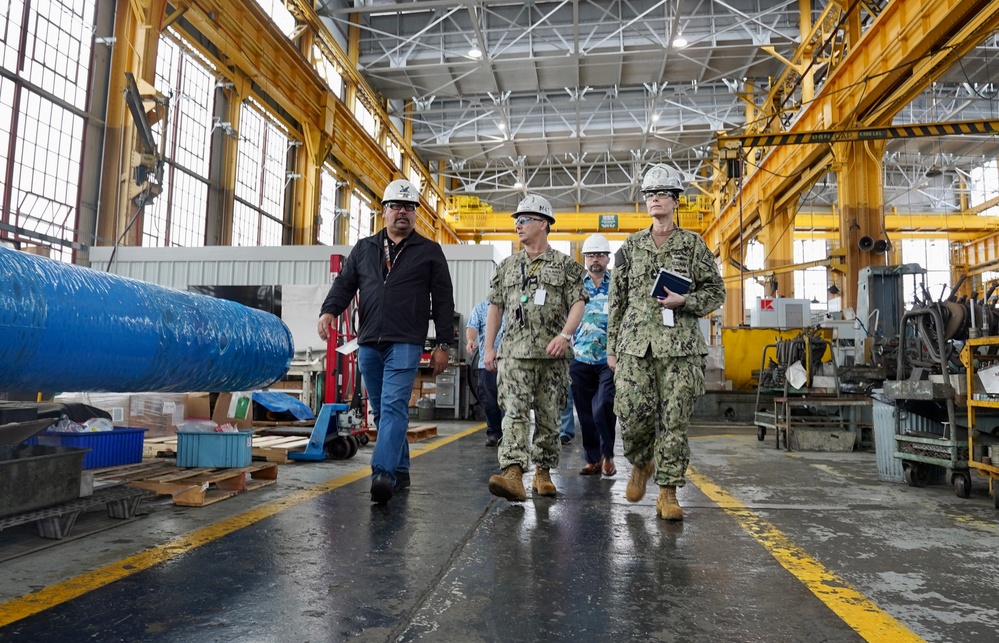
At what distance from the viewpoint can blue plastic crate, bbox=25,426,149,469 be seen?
12.3 feet

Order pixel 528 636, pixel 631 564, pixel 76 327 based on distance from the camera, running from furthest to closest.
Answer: pixel 76 327 → pixel 631 564 → pixel 528 636

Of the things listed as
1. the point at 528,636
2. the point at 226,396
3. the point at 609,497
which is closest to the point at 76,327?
the point at 528,636

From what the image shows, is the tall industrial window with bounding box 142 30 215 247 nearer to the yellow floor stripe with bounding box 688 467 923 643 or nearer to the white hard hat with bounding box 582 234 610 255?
the white hard hat with bounding box 582 234 610 255

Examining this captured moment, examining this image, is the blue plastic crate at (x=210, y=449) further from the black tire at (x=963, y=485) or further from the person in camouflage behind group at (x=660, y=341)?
the black tire at (x=963, y=485)

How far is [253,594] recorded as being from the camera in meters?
2.06

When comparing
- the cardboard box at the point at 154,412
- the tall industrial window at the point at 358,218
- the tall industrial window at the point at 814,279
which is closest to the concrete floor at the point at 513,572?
the cardboard box at the point at 154,412

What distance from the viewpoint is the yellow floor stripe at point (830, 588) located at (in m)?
1.82

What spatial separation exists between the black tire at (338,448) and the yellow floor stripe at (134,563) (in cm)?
156

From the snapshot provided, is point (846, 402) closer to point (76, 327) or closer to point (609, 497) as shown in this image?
point (609, 497)

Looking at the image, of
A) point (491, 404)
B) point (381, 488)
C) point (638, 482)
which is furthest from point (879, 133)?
point (381, 488)

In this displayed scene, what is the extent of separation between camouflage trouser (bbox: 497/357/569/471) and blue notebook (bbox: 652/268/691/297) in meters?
0.81

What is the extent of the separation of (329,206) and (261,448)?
1660 cm

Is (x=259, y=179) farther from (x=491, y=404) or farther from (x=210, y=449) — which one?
(x=210, y=449)

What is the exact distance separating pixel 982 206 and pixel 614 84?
16.0 metres
